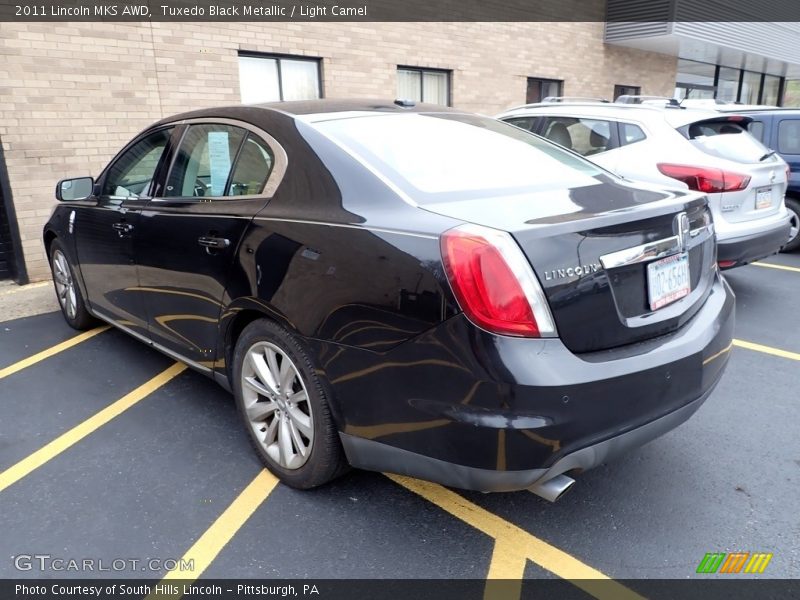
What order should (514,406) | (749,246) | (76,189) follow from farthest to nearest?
(749,246) < (76,189) < (514,406)

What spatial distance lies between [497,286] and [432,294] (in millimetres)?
218

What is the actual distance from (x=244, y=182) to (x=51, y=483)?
1685 mm

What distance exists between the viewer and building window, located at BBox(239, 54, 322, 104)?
8.39m

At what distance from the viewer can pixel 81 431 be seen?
137 inches

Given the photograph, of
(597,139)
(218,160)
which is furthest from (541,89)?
(218,160)

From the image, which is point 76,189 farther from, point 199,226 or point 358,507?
point 358,507

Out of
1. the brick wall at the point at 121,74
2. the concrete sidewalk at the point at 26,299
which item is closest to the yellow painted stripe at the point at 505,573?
the concrete sidewalk at the point at 26,299

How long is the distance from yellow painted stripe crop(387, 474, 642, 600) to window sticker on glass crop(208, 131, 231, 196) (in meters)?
1.67

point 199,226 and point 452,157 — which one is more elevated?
point 452,157

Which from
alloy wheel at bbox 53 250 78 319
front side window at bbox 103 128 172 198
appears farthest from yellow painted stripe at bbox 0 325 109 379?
front side window at bbox 103 128 172 198

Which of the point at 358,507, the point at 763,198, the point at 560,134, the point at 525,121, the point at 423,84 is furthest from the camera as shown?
the point at 423,84

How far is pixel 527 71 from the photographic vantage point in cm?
1257

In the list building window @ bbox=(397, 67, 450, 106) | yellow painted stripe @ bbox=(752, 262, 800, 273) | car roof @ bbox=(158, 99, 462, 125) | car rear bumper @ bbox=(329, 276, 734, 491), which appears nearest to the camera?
car rear bumper @ bbox=(329, 276, 734, 491)

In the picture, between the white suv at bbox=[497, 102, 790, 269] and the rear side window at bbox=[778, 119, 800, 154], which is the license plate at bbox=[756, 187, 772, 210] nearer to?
the white suv at bbox=[497, 102, 790, 269]
